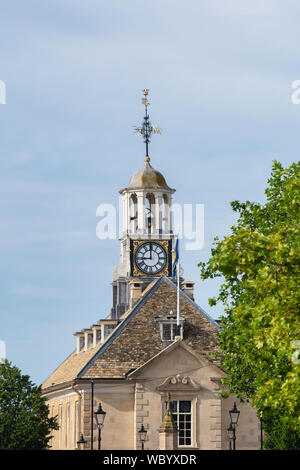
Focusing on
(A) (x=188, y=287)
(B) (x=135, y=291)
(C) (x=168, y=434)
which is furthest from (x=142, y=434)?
(A) (x=188, y=287)

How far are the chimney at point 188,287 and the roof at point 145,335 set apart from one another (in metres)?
1.62

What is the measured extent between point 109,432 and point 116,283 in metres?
18.2

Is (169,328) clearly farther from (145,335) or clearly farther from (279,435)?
(279,435)

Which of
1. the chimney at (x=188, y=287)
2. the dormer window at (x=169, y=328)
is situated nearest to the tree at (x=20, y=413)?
the dormer window at (x=169, y=328)

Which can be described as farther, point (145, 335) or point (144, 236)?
point (144, 236)

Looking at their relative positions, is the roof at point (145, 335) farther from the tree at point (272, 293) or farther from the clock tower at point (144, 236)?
the tree at point (272, 293)

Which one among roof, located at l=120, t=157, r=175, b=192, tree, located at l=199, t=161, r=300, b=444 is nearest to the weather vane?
roof, located at l=120, t=157, r=175, b=192

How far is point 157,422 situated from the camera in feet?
245

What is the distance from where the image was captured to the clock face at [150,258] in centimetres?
8962

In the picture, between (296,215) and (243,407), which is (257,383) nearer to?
(296,215)

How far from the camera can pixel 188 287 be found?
83812 mm

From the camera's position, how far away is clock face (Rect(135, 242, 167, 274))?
89625mm

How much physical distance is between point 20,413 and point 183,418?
403 inches
